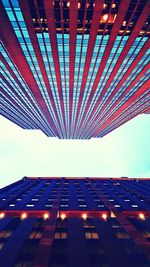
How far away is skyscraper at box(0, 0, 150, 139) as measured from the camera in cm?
2536

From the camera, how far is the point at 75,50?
35.0 m

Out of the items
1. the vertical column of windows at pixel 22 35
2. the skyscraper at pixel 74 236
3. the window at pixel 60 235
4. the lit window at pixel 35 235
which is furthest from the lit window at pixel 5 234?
the vertical column of windows at pixel 22 35

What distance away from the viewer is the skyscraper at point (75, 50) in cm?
2536

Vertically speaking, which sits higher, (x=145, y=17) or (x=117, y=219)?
(x=145, y=17)

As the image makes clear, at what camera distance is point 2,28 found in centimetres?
2841

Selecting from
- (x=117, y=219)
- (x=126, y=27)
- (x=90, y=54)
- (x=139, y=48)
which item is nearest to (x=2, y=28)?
(x=90, y=54)

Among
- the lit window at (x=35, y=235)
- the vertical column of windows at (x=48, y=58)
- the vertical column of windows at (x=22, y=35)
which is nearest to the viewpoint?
the vertical column of windows at (x=22, y=35)

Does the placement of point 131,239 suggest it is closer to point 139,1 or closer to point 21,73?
point 139,1

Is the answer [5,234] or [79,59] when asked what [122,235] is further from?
[79,59]

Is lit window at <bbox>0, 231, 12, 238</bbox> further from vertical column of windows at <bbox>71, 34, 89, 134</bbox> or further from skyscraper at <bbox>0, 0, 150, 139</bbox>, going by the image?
vertical column of windows at <bbox>71, 34, 89, 134</bbox>

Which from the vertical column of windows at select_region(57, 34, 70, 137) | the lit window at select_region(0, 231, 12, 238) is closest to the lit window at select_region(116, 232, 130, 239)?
the lit window at select_region(0, 231, 12, 238)

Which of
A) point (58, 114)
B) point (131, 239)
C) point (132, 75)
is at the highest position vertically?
point (132, 75)

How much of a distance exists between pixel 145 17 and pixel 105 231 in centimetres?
3360

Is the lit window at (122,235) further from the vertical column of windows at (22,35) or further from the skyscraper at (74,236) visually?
the vertical column of windows at (22,35)
